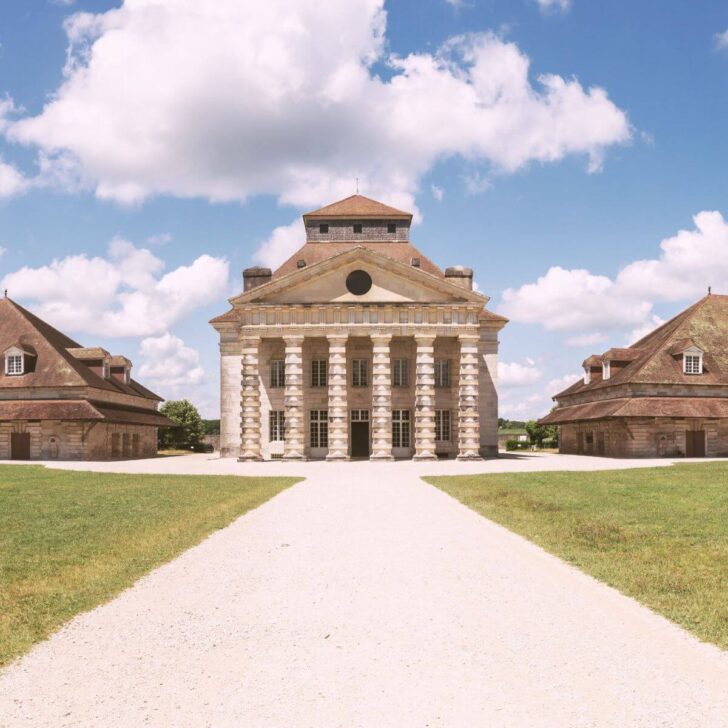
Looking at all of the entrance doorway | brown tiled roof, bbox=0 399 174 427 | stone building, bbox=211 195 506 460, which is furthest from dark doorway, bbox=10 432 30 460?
the entrance doorway

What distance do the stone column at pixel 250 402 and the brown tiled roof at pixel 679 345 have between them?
85.5ft

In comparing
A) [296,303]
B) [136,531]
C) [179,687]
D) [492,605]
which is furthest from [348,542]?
[296,303]

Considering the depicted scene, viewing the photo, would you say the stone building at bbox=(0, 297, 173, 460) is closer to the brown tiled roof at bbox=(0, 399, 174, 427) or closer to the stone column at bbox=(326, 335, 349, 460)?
the brown tiled roof at bbox=(0, 399, 174, 427)

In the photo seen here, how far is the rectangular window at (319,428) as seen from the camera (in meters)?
56.8

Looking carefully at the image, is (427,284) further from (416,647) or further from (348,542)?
(416,647)

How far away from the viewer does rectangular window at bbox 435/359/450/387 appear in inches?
2280

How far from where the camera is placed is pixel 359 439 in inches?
2282

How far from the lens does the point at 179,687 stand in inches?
261

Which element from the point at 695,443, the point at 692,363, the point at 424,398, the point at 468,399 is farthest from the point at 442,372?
the point at 695,443

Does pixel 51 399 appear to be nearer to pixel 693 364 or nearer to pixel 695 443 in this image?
pixel 695 443

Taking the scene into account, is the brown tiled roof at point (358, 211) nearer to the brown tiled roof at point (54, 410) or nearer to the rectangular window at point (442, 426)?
the rectangular window at point (442, 426)

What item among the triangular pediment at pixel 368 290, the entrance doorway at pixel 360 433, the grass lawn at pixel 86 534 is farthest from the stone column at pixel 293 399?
the grass lawn at pixel 86 534

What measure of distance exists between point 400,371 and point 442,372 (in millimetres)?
3190

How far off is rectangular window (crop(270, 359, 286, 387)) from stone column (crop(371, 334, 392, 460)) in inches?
305
